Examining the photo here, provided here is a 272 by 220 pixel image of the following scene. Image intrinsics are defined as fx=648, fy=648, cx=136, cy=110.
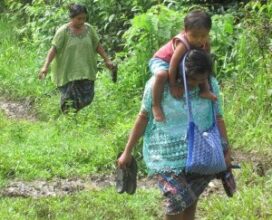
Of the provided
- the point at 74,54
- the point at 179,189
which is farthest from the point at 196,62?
the point at 74,54

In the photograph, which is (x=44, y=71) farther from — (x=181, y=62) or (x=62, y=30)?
(x=181, y=62)

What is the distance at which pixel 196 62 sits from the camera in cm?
365

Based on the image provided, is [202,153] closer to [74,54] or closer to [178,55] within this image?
[178,55]

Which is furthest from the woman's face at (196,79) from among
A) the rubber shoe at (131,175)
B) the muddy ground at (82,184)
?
the muddy ground at (82,184)

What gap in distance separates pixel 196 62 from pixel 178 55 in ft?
0.38

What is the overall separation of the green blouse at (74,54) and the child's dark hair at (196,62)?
431 cm

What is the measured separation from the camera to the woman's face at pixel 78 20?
300 inches

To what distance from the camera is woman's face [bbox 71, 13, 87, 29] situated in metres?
7.62

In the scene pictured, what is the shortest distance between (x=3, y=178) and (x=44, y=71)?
5.64ft

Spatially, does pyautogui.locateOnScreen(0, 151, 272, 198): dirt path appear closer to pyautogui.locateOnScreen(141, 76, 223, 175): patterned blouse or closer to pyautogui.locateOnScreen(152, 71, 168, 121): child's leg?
pyautogui.locateOnScreen(141, 76, 223, 175): patterned blouse

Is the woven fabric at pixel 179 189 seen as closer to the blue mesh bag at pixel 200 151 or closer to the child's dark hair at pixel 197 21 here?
the blue mesh bag at pixel 200 151

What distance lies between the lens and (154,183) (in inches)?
243

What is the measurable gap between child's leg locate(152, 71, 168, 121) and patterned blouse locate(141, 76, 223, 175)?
3 cm

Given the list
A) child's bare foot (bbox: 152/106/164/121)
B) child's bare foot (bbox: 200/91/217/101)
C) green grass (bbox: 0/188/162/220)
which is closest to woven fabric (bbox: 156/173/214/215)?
child's bare foot (bbox: 152/106/164/121)
